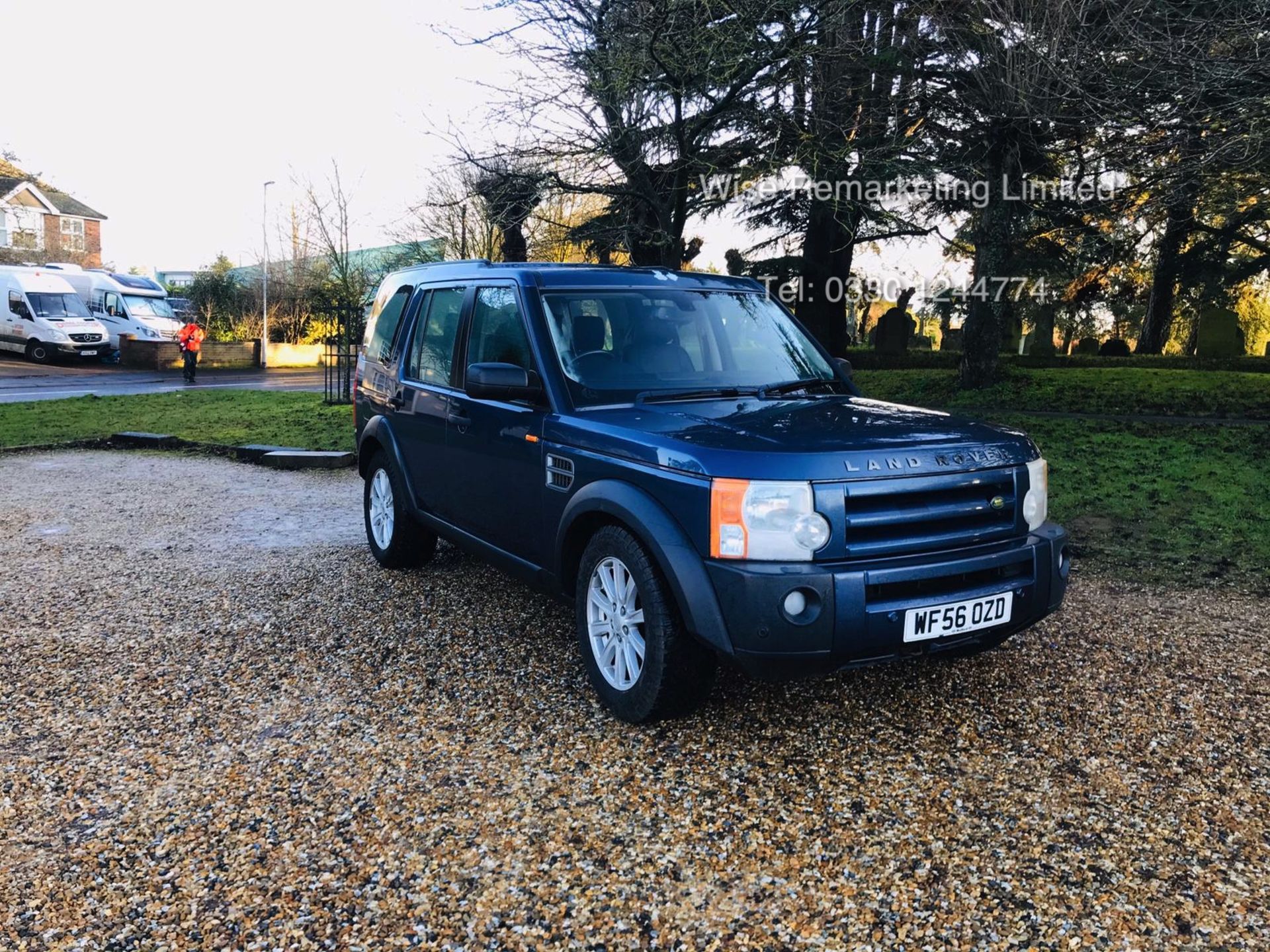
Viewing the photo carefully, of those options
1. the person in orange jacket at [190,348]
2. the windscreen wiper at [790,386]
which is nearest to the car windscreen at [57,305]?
the person in orange jacket at [190,348]

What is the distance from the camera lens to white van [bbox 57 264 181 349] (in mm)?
32344

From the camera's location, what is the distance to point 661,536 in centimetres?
344

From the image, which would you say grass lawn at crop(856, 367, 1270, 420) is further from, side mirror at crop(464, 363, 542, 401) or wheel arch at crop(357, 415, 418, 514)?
side mirror at crop(464, 363, 542, 401)

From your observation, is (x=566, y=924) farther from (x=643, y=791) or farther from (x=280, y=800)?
(x=280, y=800)

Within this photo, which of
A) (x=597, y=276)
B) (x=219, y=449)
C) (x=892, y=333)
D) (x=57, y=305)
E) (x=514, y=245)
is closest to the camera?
(x=597, y=276)

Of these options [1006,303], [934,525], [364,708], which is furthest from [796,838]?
[1006,303]

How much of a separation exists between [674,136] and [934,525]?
8009mm

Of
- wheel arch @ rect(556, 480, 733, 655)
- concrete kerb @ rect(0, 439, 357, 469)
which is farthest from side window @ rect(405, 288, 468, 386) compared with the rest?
concrete kerb @ rect(0, 439, 357, 469)

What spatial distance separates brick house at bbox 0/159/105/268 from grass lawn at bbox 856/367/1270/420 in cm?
4152

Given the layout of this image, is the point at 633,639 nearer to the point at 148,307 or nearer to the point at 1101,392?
the point at 1101,392

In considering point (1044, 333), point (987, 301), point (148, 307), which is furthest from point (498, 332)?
point (148, 307)

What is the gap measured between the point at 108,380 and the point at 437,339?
76.4 feet

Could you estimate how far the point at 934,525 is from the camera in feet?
11.4

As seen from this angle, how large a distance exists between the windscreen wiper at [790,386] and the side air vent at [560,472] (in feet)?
3.14
